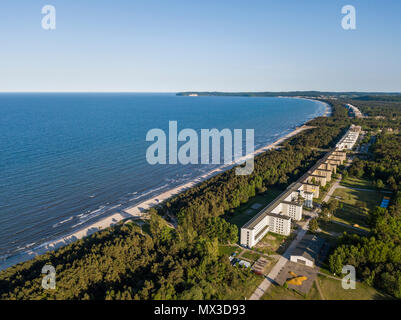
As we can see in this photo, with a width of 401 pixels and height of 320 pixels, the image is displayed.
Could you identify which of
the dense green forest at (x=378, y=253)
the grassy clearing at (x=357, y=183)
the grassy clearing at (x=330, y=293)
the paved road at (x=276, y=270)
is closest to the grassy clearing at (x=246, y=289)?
the paved road at (x=276, y=270)

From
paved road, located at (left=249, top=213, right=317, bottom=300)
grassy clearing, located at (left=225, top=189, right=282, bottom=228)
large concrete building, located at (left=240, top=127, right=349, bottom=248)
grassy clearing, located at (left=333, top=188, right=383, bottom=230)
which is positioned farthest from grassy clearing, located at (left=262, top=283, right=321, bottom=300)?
grassy clearing, located at (left=333, top=188, right=383, bottom=230)

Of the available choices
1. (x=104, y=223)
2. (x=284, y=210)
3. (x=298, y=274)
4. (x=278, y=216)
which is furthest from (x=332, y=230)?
(x=104, y=223)

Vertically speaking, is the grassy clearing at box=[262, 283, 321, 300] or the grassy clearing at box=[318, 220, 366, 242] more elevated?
the grassy clearing at box=[318, 220, 366, 242]

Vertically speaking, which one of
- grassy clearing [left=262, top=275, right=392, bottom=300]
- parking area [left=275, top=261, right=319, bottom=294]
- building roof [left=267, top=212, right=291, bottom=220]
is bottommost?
grassy clearing [left=262, top=275, right=392, bottom=300]

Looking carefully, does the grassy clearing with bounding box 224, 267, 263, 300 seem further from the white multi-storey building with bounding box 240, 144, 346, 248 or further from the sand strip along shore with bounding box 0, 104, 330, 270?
the sand strip along shore with bounding box 0, 104, 330, 270

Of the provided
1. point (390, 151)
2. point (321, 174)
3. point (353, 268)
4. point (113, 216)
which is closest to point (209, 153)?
point (321, 174)
